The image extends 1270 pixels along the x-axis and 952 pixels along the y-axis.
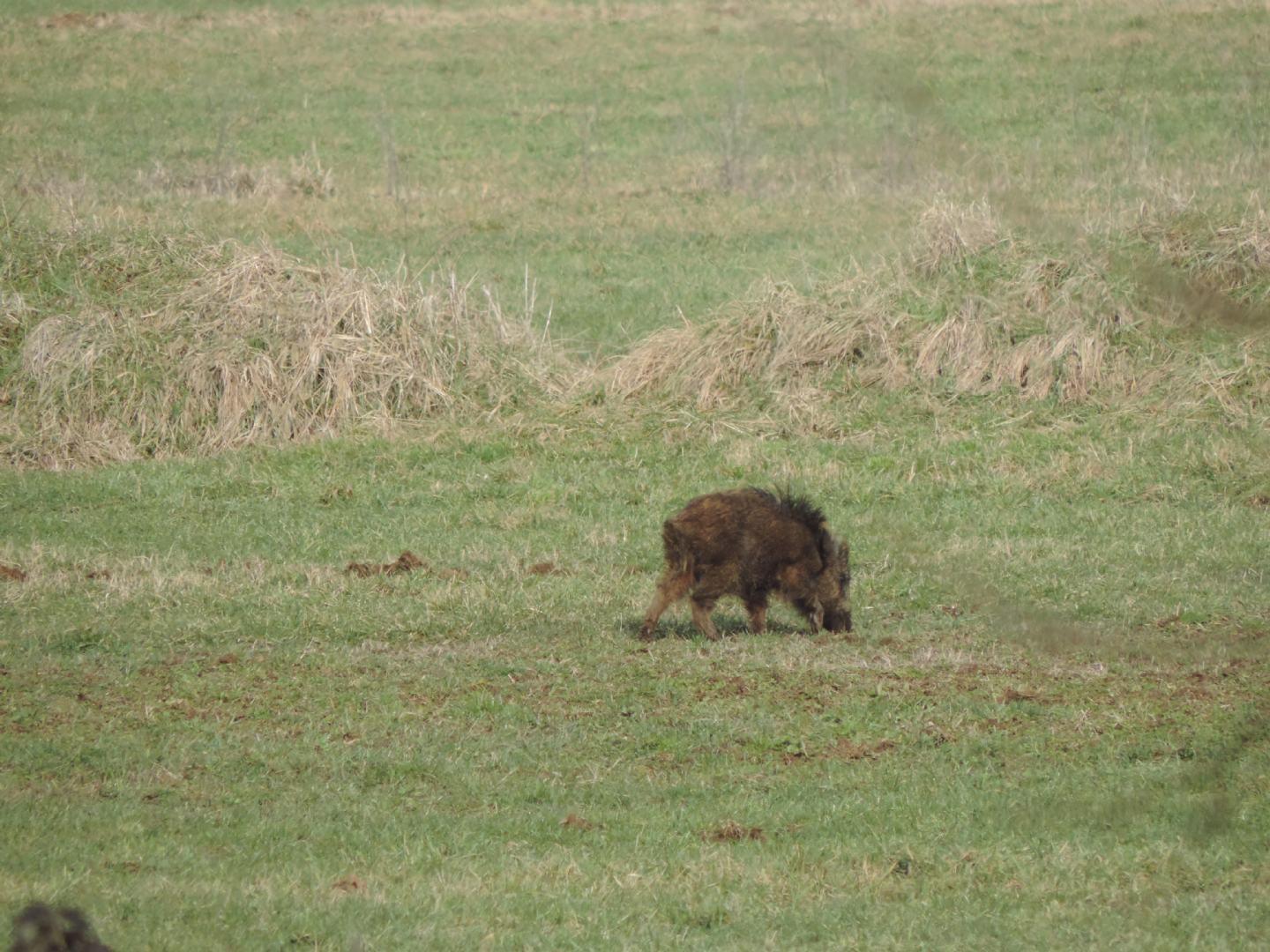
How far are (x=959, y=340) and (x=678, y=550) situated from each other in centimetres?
822

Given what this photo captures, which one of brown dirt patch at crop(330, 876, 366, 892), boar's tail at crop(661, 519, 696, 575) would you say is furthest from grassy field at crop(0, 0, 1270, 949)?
boar's tail at crop(661, 519, 696, 575)

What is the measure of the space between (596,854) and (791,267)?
689 inches

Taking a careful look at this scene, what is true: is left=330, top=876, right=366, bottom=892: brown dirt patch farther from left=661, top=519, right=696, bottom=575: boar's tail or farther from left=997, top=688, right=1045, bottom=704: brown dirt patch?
left=661, top=519, right=696, bottom=575: boar's tail

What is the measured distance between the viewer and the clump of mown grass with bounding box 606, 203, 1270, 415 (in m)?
17.1

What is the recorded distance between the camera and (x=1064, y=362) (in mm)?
17422

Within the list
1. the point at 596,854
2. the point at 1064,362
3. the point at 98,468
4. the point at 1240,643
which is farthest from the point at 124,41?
the point at 1240,643

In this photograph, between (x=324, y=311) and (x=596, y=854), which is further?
(x=324, y=311)

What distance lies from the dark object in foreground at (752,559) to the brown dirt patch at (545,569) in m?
1.54

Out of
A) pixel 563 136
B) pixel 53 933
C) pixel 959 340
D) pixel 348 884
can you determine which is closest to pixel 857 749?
pixel 348 884

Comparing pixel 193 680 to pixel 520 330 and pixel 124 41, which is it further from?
pixel 124 41

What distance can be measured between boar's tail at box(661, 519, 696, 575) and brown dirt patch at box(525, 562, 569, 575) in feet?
6.75

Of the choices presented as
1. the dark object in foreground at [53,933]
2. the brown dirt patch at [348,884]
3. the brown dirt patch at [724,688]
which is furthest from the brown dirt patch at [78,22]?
the dark object in foreground at [53,933]

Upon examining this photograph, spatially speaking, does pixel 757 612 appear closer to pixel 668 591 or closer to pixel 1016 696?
pixel 668 591

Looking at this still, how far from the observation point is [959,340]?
17859mm
